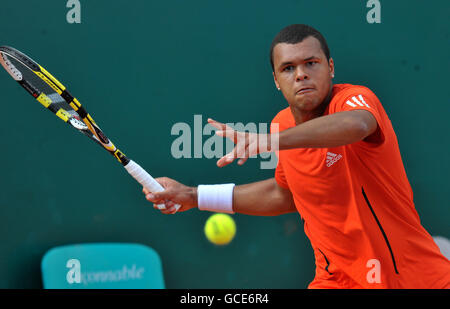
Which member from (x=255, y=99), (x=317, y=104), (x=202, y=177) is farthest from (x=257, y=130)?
(x=317, y=104)

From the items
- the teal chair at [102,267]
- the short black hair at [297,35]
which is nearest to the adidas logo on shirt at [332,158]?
the short black hair at [297,35]

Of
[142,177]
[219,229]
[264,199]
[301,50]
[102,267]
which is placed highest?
[301,50]

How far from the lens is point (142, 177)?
2.40 metres

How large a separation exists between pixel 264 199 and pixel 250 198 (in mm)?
65

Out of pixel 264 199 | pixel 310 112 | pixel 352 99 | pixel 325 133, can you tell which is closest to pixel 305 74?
pixel 310 112

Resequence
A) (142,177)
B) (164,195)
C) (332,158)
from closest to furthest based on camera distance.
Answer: (332,158)
(142,177)
(164,195)

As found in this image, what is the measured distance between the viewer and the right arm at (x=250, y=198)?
101 inches

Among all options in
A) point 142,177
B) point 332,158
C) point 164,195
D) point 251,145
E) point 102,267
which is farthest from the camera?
point 102,267

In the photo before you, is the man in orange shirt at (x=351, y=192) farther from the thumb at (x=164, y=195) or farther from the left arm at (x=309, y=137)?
the thumb at (x=164, y=195)

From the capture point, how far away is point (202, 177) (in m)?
3.24

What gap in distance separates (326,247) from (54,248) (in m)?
1.44

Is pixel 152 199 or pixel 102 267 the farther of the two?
pixel 102 267

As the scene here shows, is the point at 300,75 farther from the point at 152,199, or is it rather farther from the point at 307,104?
the point at 152,199
